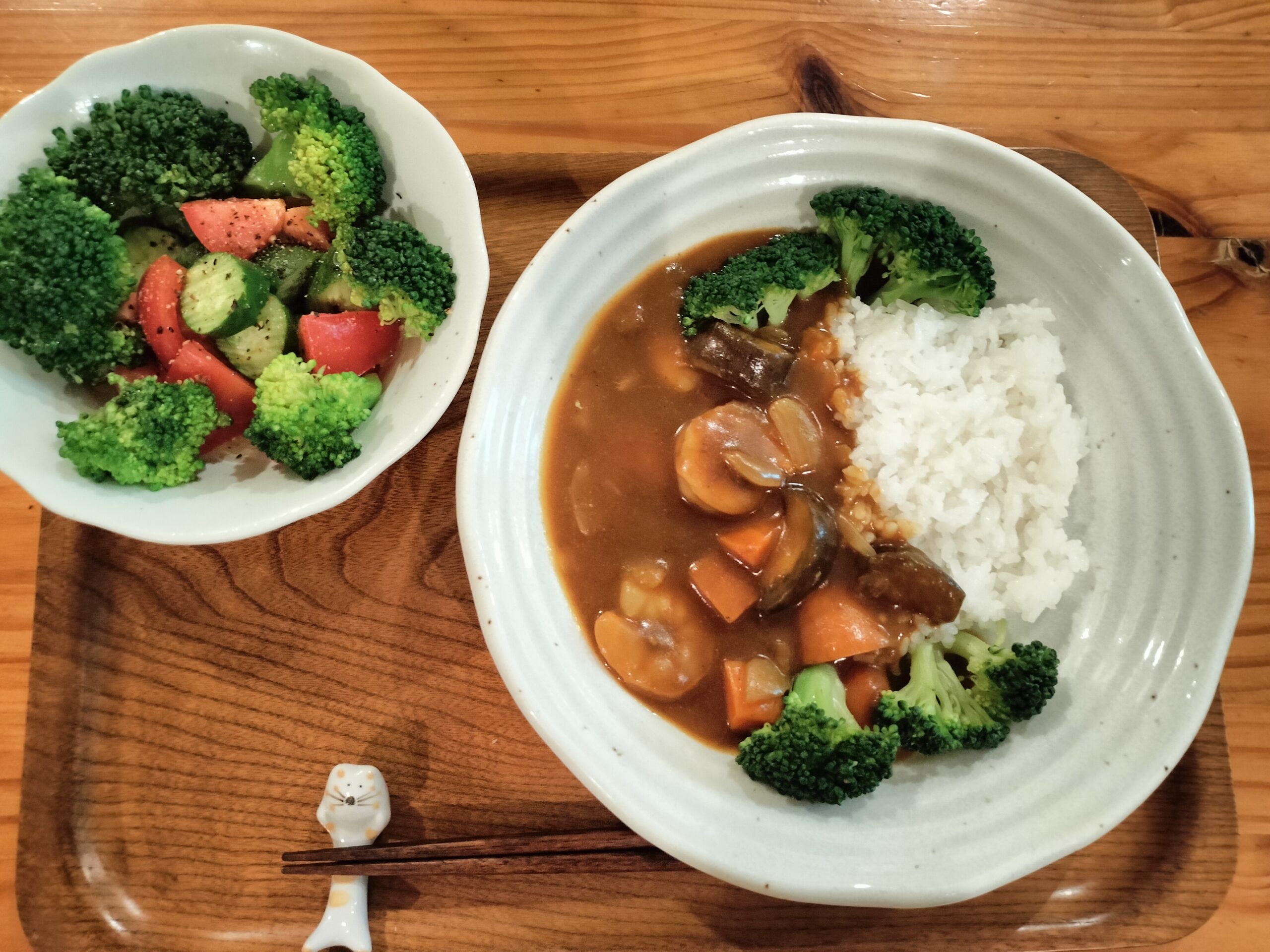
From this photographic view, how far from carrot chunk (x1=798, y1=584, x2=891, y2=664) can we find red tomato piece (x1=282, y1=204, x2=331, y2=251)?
1791mm

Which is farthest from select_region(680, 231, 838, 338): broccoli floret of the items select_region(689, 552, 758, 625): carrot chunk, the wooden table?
select_region(689, 552, 758, 625): carrot chunk

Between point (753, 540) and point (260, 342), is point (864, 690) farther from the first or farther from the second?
point (260, 342)

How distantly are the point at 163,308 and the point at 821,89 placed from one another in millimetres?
2245

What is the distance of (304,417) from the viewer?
A: 73.9 inches

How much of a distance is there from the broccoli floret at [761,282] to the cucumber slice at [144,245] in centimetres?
152

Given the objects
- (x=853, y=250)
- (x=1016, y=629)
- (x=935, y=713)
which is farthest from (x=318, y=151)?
(x=1016, y=629)

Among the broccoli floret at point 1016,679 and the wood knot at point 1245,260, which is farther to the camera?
the wood knot at point 1245,260

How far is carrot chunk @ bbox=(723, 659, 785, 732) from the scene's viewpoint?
217cm

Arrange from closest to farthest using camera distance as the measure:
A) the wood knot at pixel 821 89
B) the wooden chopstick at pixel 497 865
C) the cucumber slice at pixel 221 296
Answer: the cucumber slice at pixel 221 296 → the wooden chopstick at pixel 497 865 → the wood knot at pixel 821 89

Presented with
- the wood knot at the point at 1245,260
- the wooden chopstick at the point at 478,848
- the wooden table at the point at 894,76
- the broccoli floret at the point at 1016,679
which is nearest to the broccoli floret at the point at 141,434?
the wooden chopstick at the point at 478,848

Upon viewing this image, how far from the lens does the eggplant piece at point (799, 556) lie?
2.19 meters

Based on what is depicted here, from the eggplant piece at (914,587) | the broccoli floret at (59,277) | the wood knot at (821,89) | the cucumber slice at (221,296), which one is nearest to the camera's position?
the broccoli floret at (59,277)

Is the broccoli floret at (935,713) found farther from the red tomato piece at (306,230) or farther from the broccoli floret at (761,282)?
the red tomato piece at (306,230)

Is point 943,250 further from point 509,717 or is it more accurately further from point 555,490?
point 509,717
